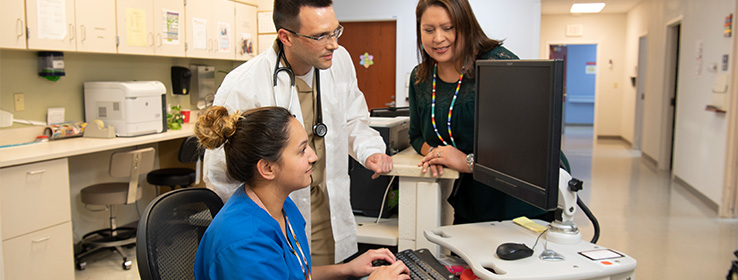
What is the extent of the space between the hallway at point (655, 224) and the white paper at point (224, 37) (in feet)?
11.6

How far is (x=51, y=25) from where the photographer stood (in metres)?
3.60

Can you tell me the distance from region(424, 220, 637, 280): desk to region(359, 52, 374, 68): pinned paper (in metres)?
5.77

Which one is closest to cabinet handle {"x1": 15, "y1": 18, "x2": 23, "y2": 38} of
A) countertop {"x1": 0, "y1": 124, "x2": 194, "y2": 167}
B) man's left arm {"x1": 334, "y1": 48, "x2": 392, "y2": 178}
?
countertop {"x1": 0, "y1": 124, "x2": 194, "y2": 167}

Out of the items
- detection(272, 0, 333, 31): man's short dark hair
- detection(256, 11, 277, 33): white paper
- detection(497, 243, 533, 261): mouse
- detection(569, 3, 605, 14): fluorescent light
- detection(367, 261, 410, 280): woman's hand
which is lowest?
detection(367, 261, 410, 280): woman's hand

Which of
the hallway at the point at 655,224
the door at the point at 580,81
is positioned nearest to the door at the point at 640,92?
the hallway at the point at 655,224

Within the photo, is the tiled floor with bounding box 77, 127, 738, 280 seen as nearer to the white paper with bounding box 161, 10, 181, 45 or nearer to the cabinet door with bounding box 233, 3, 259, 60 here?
the white paper with bounding box 161, 10, 181, 45

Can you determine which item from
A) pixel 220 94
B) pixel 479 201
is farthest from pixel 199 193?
pixel 479 201

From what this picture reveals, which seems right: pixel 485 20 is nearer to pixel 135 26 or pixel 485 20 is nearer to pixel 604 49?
pixel 135 26

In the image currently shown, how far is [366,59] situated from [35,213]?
4751mm

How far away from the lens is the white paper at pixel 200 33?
4923 mm

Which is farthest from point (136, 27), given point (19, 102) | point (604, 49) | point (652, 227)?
point (604, 49)

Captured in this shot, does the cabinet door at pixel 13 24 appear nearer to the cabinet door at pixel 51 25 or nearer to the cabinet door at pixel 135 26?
the cabinet door at pixel 51 25

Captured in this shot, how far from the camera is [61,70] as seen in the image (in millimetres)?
3930

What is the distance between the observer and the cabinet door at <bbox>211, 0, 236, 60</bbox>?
5215 millimetres
